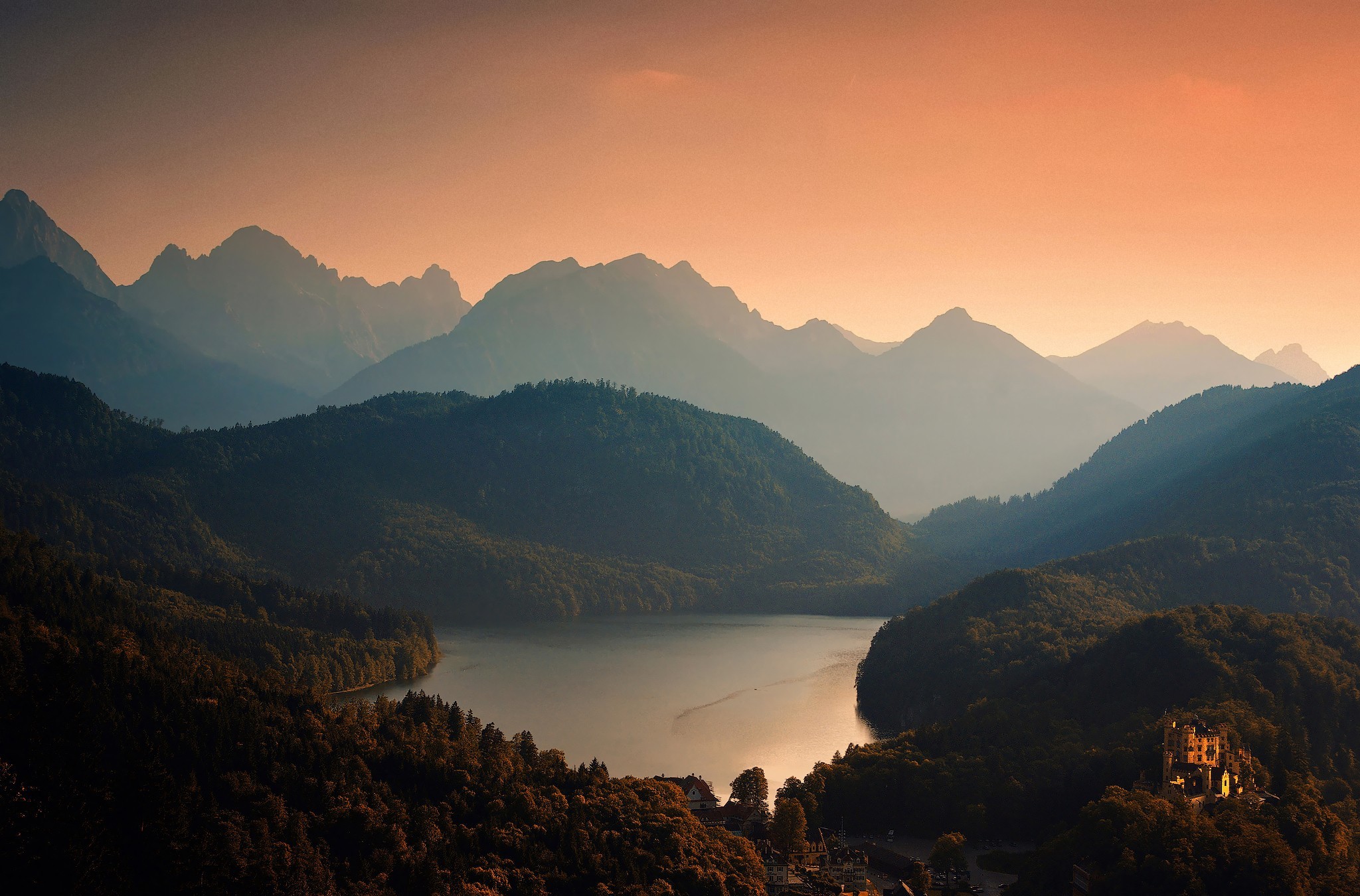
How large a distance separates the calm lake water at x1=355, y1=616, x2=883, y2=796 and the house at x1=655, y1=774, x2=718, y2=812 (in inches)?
272

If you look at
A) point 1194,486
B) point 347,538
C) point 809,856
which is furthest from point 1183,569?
point 347,538

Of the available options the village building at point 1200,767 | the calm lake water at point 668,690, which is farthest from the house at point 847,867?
the calm lake water at point 668,690

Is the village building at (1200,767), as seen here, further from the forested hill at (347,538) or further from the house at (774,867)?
the forested hill at (347,538)

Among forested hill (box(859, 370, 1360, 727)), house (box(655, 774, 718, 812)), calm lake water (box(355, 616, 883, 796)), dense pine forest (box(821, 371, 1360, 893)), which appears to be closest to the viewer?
dense pine forest (box(821, 371, 1360, 893))

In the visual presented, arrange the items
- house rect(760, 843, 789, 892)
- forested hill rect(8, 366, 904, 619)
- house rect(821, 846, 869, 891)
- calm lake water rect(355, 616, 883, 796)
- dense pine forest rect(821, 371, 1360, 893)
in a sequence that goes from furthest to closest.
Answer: forested hill rect(8, 366, 904, 619), calm lake water rect(355, 616, 883, 796), house rect(760, 843, 789, 892), dense pine forest rect(821, 371, 1360, 893), house rect(821, 846, 869, 891)

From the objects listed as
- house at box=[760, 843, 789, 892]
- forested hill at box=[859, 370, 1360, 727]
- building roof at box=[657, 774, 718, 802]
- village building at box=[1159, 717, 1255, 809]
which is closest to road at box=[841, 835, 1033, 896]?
house at box=[760, 843, 789, 892]

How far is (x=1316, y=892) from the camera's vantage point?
46656 millimetres

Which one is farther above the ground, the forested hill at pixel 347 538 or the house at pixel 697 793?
the forested hill at pixel 347 538

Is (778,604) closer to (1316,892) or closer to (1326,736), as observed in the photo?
(1326,736)

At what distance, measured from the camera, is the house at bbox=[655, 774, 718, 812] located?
59.5 meters

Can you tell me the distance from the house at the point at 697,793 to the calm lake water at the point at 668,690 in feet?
22.6

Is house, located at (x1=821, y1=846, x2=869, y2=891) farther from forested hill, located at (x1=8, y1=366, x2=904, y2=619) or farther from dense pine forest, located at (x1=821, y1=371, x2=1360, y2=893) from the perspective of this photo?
forested hill, located at (x1=8, y1=366, x2=904, y2=619)

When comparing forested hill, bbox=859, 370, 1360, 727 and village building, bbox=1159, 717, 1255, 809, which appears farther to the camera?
forested hill, bbox=859, 370, 1360, 727

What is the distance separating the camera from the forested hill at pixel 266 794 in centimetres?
3784
